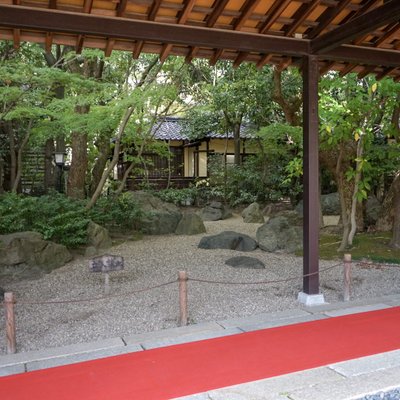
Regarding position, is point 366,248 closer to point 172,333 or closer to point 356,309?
point 356,309

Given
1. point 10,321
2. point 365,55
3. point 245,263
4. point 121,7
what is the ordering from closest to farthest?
point 10,321, point 121,7, point 365,55, point 245,263

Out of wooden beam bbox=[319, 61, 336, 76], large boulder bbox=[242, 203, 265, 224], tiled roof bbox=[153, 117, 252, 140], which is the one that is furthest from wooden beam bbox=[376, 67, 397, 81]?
tiled roof bbox=[153, 117, 252, 140]

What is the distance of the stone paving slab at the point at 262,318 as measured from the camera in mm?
5051


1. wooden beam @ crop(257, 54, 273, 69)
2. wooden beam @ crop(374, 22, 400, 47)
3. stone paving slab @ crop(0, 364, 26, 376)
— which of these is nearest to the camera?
stone paving slab @ crop(0, 364, 26, 376)

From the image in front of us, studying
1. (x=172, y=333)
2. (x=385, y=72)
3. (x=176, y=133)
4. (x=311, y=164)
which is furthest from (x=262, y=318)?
(x=176, y=133)

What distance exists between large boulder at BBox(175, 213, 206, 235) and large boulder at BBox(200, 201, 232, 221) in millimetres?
3662

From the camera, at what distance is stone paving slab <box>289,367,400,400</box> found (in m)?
3.24

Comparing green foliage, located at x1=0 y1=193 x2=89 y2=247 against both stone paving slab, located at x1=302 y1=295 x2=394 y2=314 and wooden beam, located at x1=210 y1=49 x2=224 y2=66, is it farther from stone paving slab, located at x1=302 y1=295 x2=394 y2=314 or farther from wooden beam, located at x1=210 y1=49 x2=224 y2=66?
stone paving slab, located at x1=302 y1=295 x2=394 y2=314

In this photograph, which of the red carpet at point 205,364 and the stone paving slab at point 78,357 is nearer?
the red carpet at point 205,364

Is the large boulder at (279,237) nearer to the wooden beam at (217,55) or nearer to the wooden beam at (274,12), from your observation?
the wooden beam at (217,55)

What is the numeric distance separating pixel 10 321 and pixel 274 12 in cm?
481

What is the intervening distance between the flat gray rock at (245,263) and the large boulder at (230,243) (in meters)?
1.79

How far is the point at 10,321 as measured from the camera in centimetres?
446

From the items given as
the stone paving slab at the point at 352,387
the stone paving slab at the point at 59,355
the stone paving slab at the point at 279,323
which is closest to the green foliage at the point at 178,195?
the stone paving slab at the point at 279,323
